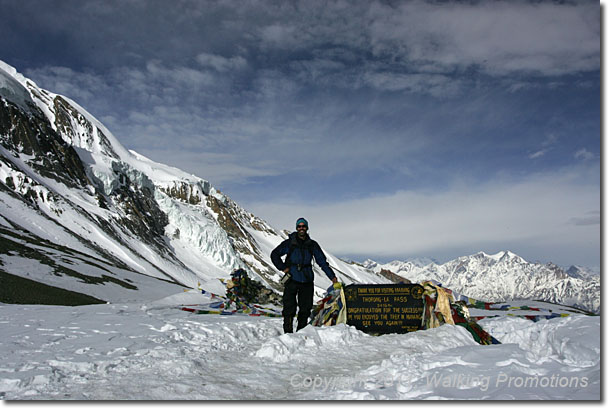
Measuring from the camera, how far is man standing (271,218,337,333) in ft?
27.9

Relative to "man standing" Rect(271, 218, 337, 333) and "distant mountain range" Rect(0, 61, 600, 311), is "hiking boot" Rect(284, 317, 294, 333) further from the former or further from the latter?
"distant mountain range" Rect(0, 61, 600, 311)

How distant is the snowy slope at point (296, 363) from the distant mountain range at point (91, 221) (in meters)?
1.31

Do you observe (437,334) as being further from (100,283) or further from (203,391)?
(100,283)

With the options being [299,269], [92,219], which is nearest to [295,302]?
[299,269]

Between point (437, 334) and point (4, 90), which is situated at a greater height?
point (4, 90)

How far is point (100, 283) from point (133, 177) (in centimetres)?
10695

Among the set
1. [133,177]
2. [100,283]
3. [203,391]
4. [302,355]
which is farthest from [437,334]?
[133,177]

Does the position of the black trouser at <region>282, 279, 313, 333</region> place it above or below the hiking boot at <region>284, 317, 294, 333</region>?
above

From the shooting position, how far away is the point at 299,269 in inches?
338

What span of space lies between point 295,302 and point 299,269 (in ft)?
2.43

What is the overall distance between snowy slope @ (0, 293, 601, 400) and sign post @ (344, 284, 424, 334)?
1.65 ft

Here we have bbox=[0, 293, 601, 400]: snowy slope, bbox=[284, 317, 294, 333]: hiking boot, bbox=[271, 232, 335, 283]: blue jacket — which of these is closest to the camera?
bbox=[0, 293, 601, 400]: snowy slope

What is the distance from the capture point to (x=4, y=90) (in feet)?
311

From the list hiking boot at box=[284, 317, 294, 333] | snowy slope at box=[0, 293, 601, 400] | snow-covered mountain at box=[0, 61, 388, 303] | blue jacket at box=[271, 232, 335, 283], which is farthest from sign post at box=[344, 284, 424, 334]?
snow-covered mountain at box=[0, 61, 388, 303]
